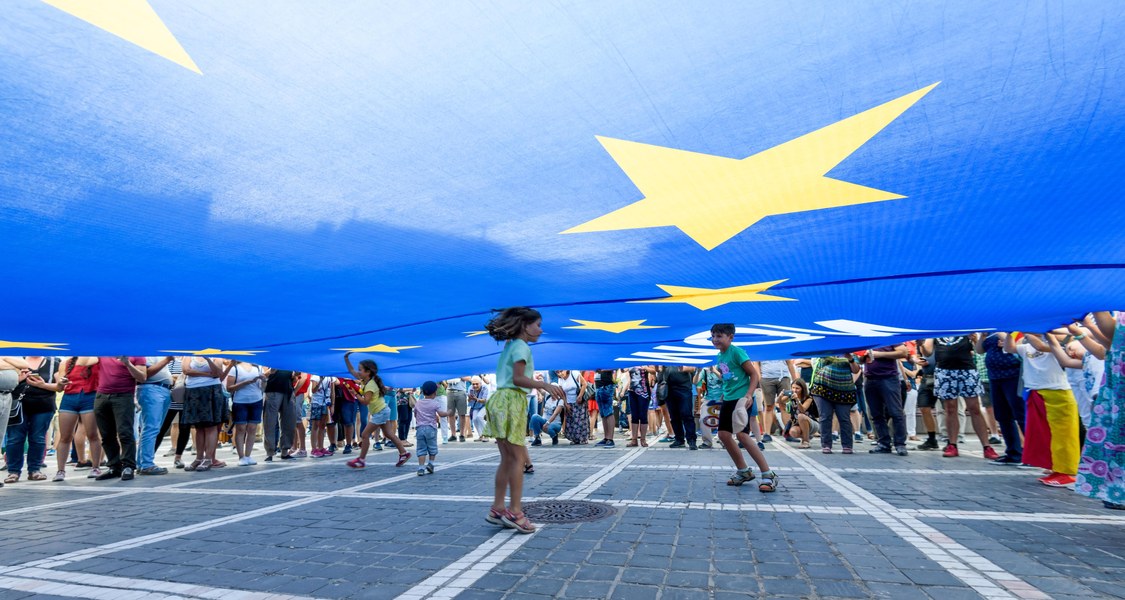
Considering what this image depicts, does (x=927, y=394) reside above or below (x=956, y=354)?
below

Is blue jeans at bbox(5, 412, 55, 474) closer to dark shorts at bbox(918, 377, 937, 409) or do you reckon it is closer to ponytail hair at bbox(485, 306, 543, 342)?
ponytail hair at bbox(485, 306, 543, 342)

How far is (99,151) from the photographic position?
97.4 inches

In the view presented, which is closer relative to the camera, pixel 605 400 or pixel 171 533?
pixel 171 533

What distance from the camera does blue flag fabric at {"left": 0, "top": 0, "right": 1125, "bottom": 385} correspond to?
200 cm

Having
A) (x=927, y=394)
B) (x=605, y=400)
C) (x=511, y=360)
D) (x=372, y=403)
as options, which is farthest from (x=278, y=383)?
(x=927, y=394)

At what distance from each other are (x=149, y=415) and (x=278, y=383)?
2.20 metres

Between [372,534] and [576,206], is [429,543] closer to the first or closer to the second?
[372,534]

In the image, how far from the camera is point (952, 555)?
3574 mm

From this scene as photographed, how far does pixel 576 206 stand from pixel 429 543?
2650 millimetres

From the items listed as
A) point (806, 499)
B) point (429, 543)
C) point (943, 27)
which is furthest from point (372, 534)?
point (943, 27)

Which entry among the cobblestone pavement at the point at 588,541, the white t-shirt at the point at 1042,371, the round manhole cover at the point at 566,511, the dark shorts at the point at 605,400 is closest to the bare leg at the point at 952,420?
the cobblestone pavement at the point at 588,541

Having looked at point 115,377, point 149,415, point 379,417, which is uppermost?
point 115,377

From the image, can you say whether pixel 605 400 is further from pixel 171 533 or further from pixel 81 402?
pixel 81 402

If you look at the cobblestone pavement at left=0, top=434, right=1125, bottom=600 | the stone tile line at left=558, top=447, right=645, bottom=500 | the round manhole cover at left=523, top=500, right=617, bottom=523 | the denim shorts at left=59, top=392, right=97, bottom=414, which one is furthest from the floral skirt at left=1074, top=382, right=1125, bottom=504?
the denim shorts at left=59, top=392, right=97, bottom=414
